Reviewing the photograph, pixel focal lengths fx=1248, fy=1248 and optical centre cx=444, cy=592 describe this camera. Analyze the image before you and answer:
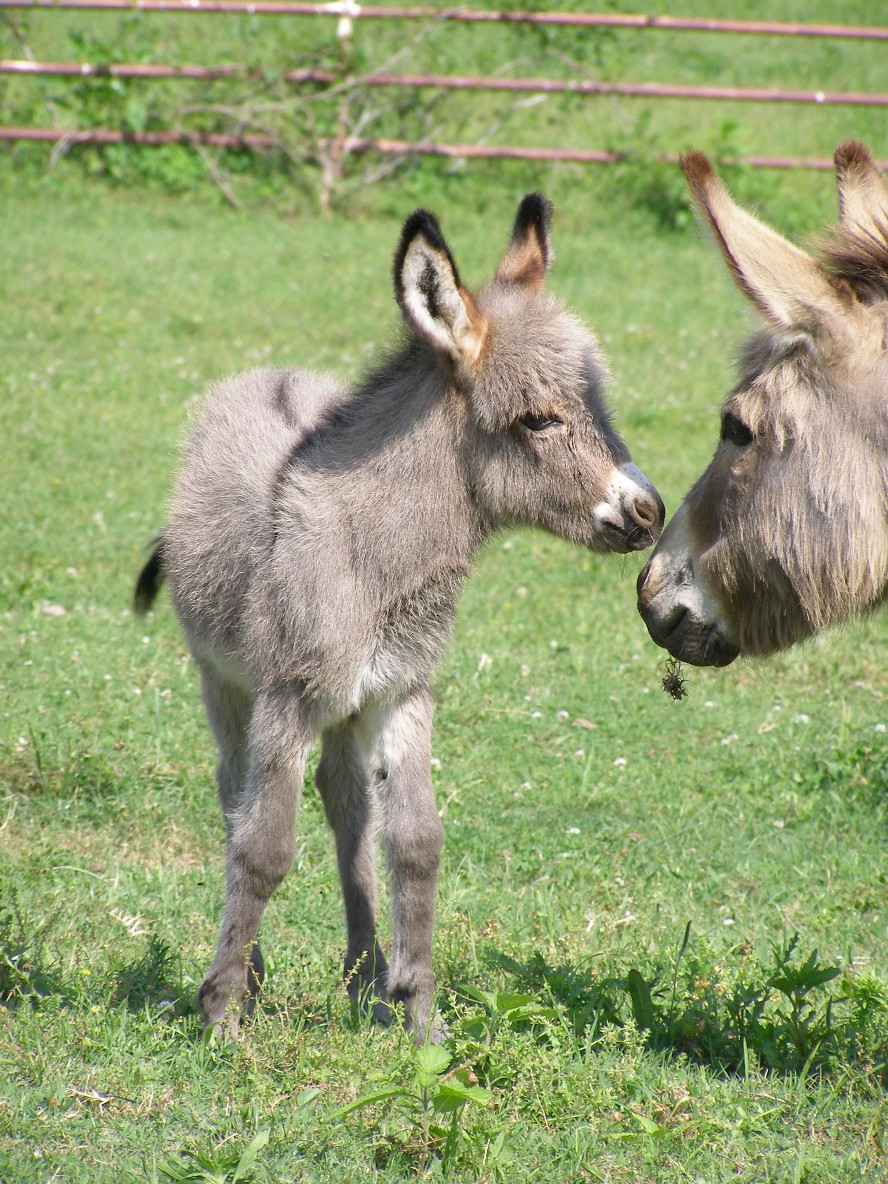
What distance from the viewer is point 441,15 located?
1398 cm

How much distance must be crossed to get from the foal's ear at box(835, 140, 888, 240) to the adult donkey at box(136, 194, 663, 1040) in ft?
2.71

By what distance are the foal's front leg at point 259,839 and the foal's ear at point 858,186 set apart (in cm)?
203

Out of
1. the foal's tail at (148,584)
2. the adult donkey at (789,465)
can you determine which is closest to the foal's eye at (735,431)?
the adult donkey at (789,465)

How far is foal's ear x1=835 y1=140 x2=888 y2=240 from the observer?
3330mm

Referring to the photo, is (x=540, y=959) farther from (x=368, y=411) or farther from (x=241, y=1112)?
(x=368, y=411)

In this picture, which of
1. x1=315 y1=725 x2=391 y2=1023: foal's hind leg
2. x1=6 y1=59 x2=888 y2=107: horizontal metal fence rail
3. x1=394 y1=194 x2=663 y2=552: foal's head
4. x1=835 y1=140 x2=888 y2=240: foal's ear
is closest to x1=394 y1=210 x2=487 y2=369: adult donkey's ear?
x1=394 y1=194 x2=663 y2=552: foal's head

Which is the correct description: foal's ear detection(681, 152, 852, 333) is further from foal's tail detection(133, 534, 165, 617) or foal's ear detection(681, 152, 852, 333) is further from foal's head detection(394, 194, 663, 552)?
foal's tail detection(133, 534, 165, 617)

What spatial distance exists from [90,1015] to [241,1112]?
0.62m

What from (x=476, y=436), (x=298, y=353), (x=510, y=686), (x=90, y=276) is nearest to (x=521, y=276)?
(x=476, y=436)

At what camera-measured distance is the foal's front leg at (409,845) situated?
12.0 ft

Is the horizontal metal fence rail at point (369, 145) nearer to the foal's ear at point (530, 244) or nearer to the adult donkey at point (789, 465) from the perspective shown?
the foal's ear at point (530, 244)

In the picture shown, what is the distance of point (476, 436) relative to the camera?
366 centimetres

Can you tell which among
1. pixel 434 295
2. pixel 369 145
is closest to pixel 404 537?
pixel 434 295

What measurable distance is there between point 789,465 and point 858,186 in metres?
0.93
